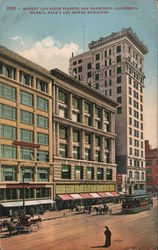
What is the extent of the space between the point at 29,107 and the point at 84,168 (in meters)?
15.1

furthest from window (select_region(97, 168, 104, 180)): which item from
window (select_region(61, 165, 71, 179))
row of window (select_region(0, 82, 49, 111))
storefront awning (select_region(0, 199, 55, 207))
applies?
row of window (select_region(0, 82, 49, 111))

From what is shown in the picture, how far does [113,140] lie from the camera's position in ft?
165

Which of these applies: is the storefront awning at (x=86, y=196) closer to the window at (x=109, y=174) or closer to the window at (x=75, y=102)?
the window at (x=109, y=174)

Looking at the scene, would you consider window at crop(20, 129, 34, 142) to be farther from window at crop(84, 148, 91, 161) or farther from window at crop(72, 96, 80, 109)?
window at crop(84, 148, 91, 161)

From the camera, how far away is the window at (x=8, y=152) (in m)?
34.4

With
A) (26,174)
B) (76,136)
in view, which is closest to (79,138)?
(76,136)

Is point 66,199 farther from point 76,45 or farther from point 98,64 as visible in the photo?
point 76,45

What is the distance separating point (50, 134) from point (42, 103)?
4.09 meters

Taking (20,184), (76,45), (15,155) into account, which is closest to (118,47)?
(76,45)

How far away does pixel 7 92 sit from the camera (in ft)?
114

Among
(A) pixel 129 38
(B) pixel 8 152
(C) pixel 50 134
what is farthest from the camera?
(C) pixel 50 134

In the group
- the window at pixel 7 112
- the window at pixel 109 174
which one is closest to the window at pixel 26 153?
the window at pixel 7 112

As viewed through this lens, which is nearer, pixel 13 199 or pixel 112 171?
pixel 13 199

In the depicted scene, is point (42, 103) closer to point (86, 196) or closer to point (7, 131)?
point (7, 131)
